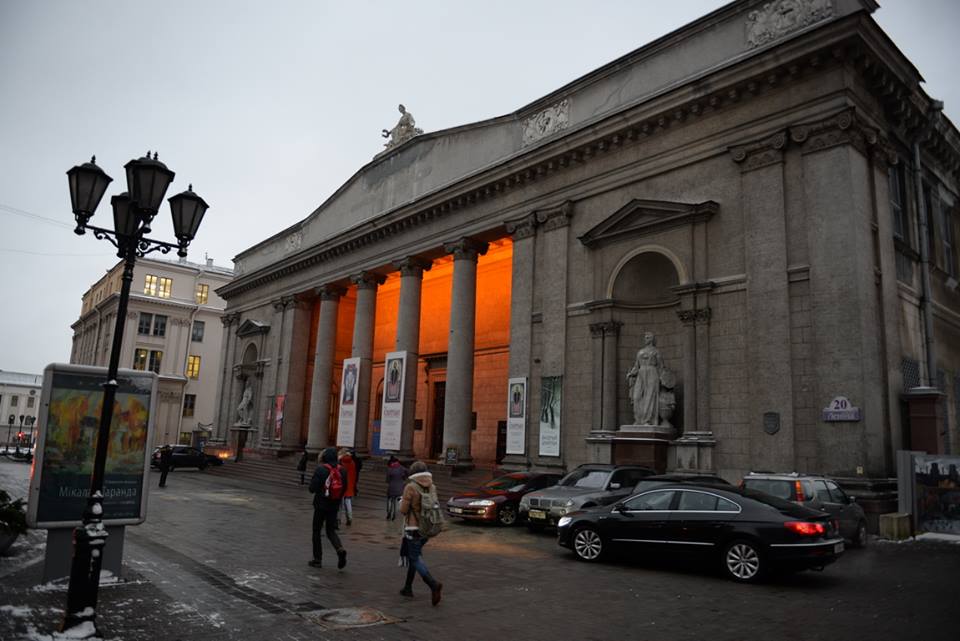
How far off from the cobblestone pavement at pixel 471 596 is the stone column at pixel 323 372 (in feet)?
67.4

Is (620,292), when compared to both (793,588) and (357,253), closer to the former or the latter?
(793,588)

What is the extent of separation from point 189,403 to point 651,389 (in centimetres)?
5347

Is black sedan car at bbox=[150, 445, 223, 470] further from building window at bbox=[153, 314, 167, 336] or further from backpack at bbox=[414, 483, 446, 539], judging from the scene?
backpack at bbox=[414, 483, 446, 539]

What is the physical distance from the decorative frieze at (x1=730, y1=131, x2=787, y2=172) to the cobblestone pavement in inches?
386

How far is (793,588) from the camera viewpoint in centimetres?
958

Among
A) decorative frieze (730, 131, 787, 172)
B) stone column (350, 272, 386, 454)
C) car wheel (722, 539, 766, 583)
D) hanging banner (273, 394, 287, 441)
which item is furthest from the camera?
hanging banner (273, 394, 287, 441)

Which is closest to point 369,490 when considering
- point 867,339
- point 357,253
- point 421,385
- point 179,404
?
point 421,385

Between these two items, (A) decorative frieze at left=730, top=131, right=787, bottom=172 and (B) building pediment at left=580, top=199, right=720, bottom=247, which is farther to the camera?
(B) building pediment at left=580, top=199, right=720, bottom=247

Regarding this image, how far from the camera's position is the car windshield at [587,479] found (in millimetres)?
15586

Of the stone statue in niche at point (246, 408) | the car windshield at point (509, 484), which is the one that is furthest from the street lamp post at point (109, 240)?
the stone statue in niche at point (246, 408)

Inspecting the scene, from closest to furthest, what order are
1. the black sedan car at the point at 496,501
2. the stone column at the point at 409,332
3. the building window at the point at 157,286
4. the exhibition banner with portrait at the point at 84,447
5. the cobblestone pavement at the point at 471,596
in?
the cobblestone pavement at the point at 471,596
the exhibition banner with portrait at the point at 84,447
the black sedan car at the point at 496,501
the stone column at the point at 409,332
the building window at the point at 157,286

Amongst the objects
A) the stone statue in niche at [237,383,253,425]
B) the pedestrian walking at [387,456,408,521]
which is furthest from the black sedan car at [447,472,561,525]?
the stone statue in niche at [237,383,253,425]

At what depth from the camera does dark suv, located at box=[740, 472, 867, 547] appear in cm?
1275

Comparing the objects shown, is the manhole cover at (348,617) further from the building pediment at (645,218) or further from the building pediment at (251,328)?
the building pediment at (251,328)
